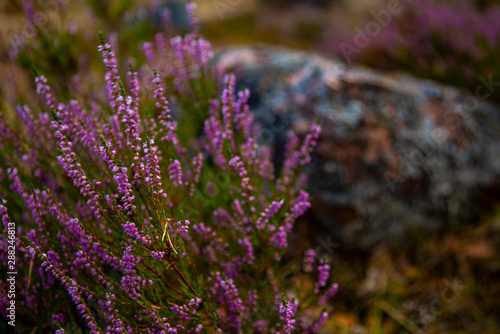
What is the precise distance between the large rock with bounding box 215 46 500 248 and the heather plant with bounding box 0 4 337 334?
0.70 m

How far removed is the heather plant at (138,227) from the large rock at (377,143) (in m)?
0.70

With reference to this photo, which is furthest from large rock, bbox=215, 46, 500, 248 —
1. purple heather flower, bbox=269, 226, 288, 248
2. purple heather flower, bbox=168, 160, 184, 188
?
purple heather flower, bbox=168, 160, 184, 188

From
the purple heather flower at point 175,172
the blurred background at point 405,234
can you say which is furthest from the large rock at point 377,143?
the purple heather flower at point 175,172

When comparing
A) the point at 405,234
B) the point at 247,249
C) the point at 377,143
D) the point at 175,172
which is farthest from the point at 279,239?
the point at 405,234

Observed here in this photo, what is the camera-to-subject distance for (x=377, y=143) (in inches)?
109

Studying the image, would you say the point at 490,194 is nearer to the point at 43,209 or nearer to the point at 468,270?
the point at 468,270

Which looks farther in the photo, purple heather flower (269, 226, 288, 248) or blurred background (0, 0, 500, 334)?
blurred background (0, 0, 500, 334)

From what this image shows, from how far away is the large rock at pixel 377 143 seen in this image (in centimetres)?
270

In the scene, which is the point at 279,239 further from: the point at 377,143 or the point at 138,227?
the point at 377,143

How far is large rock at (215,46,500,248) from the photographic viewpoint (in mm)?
2701

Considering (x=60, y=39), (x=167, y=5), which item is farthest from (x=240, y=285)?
(x=167, y=5)

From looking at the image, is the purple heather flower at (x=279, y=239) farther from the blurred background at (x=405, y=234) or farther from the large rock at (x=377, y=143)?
the large rock at (x=377, y=143)

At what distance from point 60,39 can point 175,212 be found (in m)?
1.76

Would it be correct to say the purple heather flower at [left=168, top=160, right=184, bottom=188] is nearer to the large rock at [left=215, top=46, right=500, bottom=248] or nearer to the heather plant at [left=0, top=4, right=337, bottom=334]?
the heather plant at [left=0, top=4, right=337, bottom=334]
